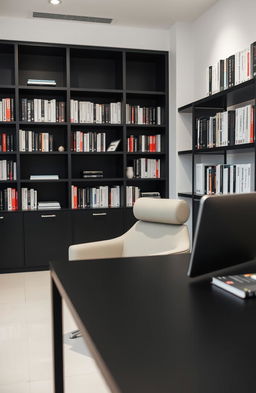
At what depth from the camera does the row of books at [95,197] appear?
4.71 m

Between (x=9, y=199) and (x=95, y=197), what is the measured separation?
939 mm

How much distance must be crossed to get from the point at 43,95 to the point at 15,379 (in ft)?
11.1

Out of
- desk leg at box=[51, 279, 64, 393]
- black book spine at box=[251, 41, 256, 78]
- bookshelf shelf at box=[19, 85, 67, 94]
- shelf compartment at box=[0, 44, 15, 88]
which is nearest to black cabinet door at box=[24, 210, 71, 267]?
bookshelf shelf at box=[19, 85, 67, 94]

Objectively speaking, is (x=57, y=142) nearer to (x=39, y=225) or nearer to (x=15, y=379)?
(x=39, y=225)

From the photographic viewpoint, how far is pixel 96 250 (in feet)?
9.47

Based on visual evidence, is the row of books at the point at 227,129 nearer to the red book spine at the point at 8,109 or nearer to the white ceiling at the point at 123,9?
the white ceiling at the point at 123,9

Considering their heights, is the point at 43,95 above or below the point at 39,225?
above

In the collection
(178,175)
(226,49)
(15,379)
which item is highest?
(226,49)

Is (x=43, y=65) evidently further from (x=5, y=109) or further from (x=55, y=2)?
(x=55, y=2)

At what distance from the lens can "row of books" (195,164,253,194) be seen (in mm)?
3439

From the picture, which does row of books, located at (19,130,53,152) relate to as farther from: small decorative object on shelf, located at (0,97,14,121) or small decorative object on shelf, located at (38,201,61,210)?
small decorative object on shelf, located at (38,201,61,210)

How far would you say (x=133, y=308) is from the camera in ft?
3.69

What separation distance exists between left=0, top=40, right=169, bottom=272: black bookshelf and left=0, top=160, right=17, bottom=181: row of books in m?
0.06

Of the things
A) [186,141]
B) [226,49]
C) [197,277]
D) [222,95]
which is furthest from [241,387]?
[186,141]
